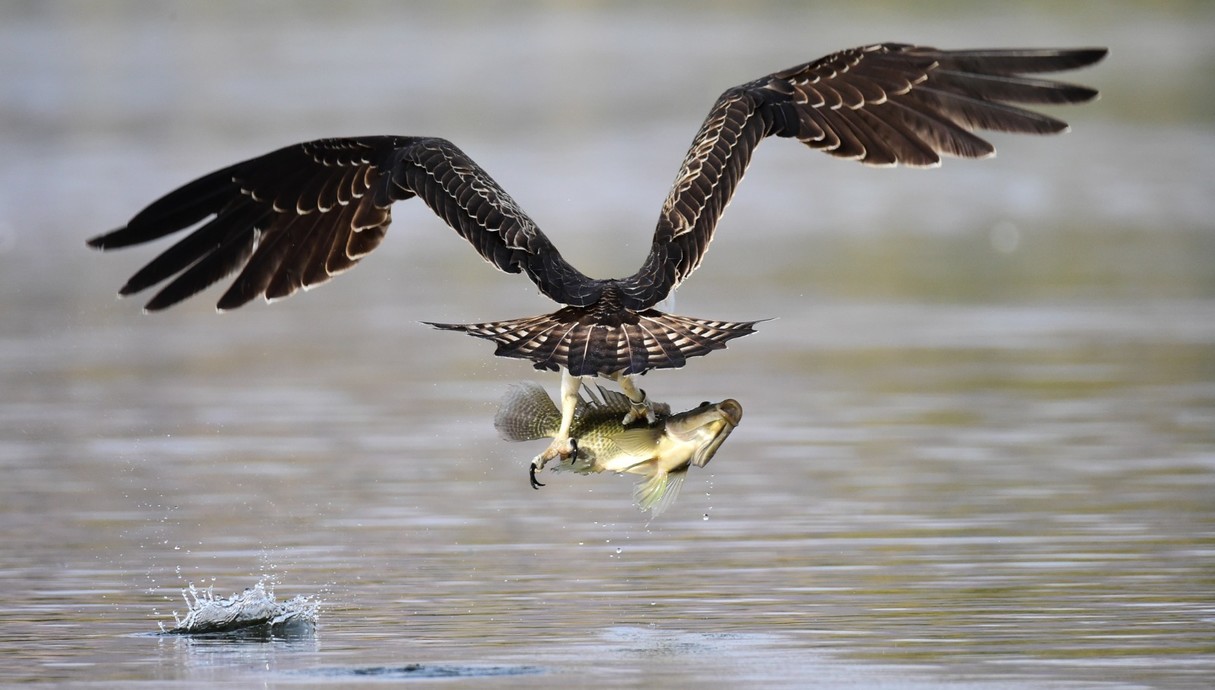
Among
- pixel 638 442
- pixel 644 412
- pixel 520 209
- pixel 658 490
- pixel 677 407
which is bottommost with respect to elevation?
pixel 658 490

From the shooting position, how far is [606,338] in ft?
35.0

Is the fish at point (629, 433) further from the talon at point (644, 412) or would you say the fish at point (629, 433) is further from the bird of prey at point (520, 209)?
the bird of prey at point (520, 209)

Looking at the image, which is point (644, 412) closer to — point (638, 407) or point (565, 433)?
point (638, 407)

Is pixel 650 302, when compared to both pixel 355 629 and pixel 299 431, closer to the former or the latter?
pixel 355 629

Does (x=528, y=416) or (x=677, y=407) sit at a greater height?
(x=528, y=416)

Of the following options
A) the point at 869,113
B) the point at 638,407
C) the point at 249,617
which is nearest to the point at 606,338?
the point at 638,407

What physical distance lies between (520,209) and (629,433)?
1.76 m

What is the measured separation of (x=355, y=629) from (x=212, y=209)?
3134 mm

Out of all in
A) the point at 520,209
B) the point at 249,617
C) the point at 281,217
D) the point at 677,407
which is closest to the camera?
the point at 249,617

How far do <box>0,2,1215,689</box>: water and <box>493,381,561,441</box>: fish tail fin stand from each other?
90 cm

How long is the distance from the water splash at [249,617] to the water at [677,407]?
140 mm

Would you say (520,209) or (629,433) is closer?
(629,433)

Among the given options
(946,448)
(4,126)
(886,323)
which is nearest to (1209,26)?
(4,126)

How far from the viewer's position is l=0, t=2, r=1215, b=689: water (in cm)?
1079
